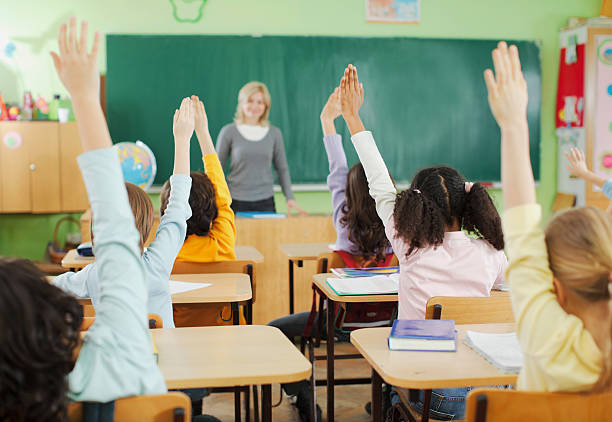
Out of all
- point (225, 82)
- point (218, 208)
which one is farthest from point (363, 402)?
point (225, 82)

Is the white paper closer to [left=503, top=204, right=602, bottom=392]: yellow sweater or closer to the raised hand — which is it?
the raised hand

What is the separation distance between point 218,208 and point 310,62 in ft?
10.2

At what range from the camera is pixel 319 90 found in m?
5.69

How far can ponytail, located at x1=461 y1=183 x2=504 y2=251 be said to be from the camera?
2148 millimetres

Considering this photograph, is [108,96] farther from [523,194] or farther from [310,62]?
[523,194]

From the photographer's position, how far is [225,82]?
557 centimetres

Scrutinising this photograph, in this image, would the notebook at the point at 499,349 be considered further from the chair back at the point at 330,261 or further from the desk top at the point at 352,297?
the chair back at the point at 330,261

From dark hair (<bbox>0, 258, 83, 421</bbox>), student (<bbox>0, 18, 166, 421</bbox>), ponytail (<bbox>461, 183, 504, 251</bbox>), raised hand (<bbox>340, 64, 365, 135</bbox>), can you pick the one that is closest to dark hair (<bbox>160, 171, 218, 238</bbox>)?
raised hand (<bbox>340, 64, 365, 135</bbox>)

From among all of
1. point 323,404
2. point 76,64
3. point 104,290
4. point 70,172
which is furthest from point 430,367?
point 70,172

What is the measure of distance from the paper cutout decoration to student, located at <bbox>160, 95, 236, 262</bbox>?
9.14 ft

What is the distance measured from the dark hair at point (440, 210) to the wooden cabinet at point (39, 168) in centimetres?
362

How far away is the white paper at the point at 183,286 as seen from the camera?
7.84 feet

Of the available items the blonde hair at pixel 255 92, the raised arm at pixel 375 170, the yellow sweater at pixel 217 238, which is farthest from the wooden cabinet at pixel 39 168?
the raised arm at pixel 375 170

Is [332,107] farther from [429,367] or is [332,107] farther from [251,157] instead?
[251,157]
